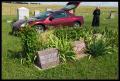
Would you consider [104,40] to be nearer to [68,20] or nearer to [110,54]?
[110,54]

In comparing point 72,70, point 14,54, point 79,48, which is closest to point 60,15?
point 14,54

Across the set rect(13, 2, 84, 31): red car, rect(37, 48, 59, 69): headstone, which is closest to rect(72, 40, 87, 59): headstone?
rect(37, 48, 59, 69): headstone

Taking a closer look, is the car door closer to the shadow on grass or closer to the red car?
the red car

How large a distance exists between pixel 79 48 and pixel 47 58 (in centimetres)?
142

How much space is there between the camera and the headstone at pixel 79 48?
9750 mm

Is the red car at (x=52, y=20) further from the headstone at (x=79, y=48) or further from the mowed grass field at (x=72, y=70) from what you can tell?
the mowed grass field at (x=72, y=70)

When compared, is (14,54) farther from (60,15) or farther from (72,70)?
(60,15)

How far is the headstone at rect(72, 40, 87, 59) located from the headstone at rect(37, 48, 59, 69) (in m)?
0.92

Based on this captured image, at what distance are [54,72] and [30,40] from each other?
1.57 meters

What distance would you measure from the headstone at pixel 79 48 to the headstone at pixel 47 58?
924 mm

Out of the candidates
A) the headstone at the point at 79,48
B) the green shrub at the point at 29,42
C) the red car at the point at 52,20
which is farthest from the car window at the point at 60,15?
the green shrub at the point at 29,42

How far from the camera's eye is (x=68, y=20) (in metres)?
19.0

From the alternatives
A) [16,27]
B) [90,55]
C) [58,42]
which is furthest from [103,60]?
[16,27]

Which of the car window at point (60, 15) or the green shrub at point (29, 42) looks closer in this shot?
the green shrub at point (29, 42)
